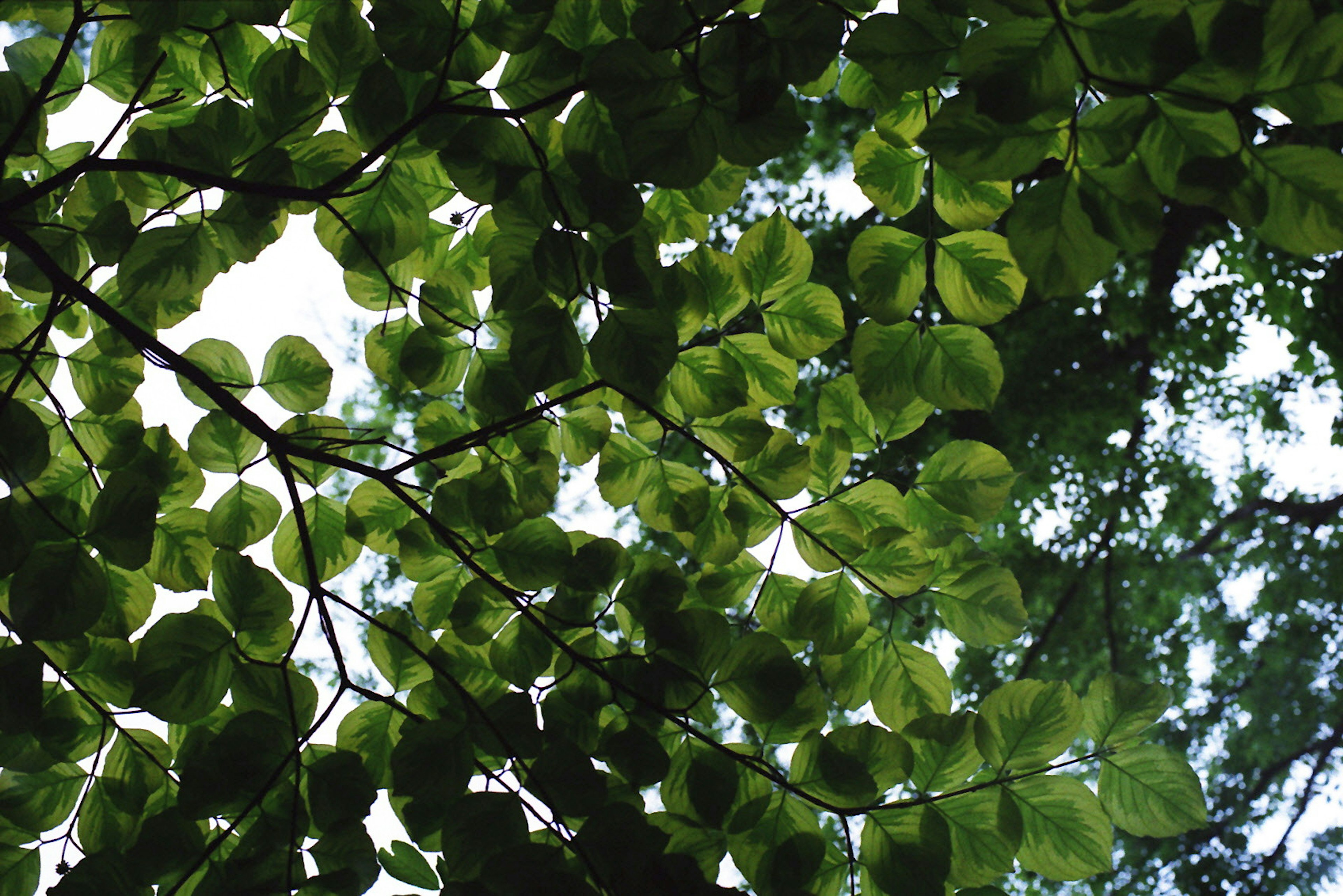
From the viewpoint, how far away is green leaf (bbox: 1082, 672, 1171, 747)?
2.89ft

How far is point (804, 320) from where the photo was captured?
959 millimetres

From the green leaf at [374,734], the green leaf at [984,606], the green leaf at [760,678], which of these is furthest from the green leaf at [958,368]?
the green leaf at [374,734]

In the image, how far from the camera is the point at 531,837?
89 cm

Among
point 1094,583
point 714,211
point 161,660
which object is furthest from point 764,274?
point 1094,583

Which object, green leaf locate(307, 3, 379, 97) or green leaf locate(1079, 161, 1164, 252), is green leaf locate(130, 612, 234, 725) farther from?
green leaf locate(1079, 161, 1164, 252)

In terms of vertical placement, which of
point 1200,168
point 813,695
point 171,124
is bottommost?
point 813,695

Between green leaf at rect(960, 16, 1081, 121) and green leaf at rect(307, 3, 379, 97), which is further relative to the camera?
green leaf at rect(307, 3, 379, 97)

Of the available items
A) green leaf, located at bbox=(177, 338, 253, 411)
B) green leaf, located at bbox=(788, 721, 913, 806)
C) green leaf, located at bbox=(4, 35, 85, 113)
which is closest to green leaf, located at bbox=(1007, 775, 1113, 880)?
green leaf, located at bbox=(788, 721, 913, 806)

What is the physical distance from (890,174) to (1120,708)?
0.60 meters

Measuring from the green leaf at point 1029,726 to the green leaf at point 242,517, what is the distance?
0.85 metres

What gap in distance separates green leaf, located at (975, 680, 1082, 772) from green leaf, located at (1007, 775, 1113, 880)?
0.03 m

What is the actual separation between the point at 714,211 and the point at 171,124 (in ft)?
2.17

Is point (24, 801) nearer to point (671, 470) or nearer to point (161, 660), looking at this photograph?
point (161, 660)

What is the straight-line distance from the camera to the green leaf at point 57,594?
0.78m
